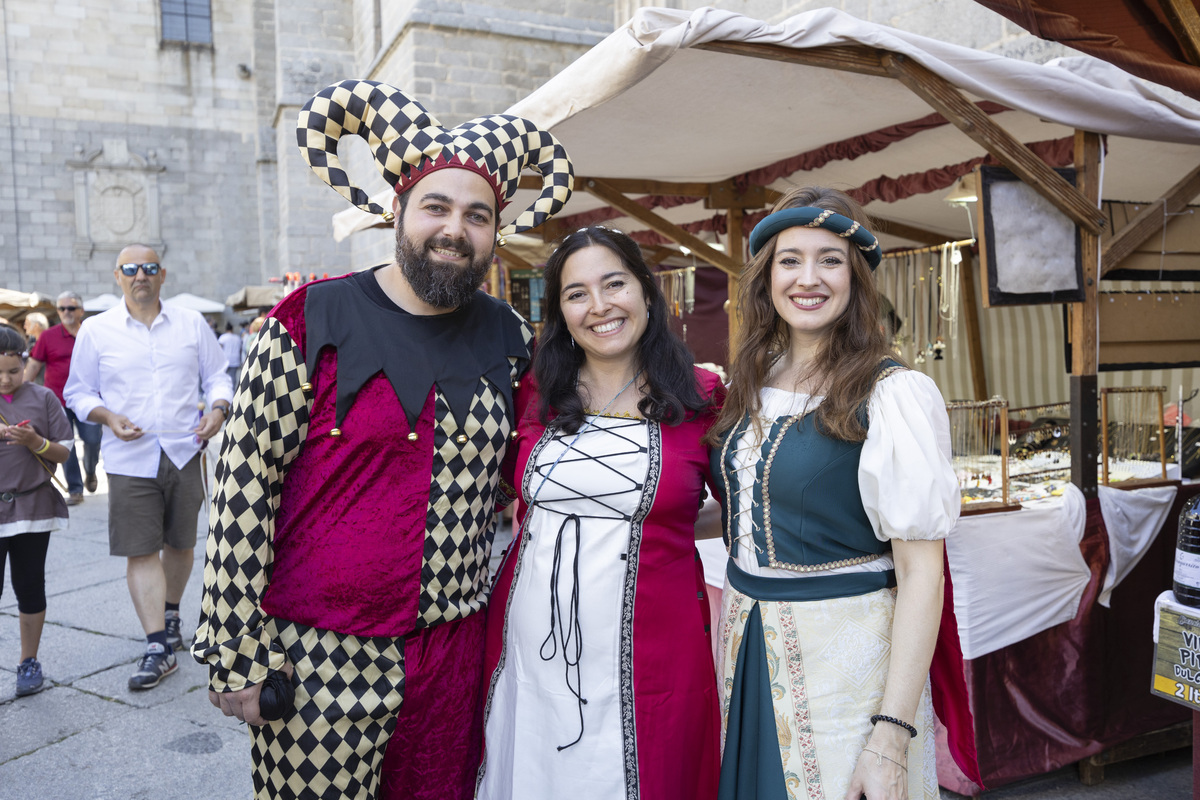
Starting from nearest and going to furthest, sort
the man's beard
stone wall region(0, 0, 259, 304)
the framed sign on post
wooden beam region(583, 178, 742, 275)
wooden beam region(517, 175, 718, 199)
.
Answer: the man's beard < the framed sign on post < wooden beam region(583, 178, 742, 275) < wooden beam region(517, 175, 718, 199) < stone wall region(0, 0, 259, 304)

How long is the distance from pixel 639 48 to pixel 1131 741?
10.8ft

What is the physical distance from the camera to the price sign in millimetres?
1960

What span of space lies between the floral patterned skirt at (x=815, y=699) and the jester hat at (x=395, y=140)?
110 centimetres

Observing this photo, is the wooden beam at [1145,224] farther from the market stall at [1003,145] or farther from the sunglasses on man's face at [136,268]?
the sunglasses on man's face at [136,268]

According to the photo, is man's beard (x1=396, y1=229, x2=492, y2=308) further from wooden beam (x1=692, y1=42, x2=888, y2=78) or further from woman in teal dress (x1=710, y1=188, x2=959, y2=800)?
wooden beam (x1=692, y1=42, x2=888, y2=78)

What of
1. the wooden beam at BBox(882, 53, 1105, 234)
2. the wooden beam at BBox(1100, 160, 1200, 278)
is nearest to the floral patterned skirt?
the wooden beam at BBox(882, 53, 1105, 234)

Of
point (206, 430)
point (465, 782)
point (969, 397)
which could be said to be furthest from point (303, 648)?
point (969, 397)

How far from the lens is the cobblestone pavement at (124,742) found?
2.94 m

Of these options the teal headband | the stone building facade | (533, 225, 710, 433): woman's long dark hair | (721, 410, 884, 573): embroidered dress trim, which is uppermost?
the stone building facade

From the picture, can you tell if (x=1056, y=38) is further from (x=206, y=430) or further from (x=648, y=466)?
(x=206, y=430)

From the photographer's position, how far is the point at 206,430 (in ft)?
12.9

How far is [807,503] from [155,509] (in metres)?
3.33

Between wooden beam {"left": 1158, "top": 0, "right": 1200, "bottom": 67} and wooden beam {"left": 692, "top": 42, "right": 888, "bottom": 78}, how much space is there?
1049 millimetres

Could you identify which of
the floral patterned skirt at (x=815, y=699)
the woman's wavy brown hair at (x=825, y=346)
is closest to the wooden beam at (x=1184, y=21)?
the woman's wavy brown hair at (x=825, y=346)
